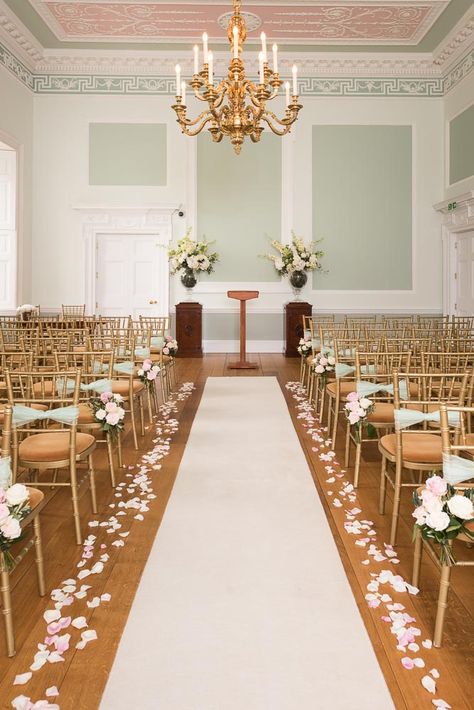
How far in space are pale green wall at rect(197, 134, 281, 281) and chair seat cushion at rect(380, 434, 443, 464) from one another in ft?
27.9

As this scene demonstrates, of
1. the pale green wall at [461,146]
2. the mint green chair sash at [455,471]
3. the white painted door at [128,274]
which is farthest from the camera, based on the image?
the white painted door at [128,274]

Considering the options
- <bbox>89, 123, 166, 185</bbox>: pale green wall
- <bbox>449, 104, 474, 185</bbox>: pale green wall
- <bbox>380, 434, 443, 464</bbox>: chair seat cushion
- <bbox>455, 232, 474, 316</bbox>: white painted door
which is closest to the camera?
<bbox>380, 434, 443, 464</bbox>: chair seat cushion

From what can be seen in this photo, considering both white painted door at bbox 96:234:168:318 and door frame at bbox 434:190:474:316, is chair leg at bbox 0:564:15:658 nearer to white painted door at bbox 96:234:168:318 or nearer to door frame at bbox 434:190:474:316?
white painted door at bbox 96:234:168:318

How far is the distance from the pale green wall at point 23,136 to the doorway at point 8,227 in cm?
15

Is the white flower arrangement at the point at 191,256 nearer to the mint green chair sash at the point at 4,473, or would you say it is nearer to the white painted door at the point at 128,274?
the white painted door at the point at 128,274

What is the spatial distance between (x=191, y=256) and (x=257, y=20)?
4002mm

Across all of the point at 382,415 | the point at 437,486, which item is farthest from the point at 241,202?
the point at 437,486

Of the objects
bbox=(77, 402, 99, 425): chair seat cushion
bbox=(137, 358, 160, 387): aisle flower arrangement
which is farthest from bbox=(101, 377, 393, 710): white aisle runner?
bbox=(137, 358, 160, 387): aisle flower arrangement

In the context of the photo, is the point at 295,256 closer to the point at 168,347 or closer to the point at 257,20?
the point at 257,20

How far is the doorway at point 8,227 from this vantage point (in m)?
11.0

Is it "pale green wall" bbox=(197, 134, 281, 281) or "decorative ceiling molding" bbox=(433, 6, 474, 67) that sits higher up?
"decorative ceiling molding" bbox=(433, 6, 474, 67)

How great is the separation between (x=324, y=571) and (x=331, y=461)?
190 cm

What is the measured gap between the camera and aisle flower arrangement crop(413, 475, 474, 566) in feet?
6.86

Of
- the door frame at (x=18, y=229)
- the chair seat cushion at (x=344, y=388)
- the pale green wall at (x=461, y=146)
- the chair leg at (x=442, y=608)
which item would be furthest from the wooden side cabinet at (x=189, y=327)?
the chair leg at (x=442, y=608)
